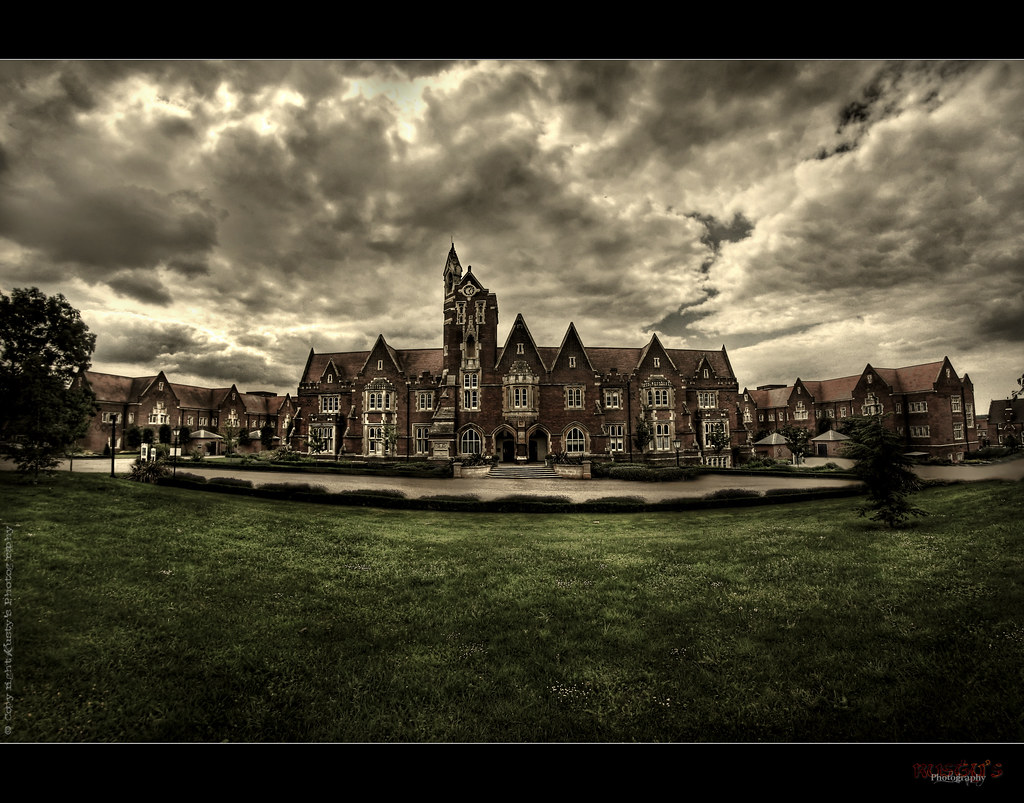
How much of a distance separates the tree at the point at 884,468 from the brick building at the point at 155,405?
1051cm

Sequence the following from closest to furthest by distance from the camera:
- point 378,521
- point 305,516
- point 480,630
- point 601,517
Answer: point 480,630
point 305,516
point 378,521
point 601,517

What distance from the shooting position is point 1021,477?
4.91m

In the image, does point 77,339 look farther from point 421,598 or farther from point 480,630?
point 480,630

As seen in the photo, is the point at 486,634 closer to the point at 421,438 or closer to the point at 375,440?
the point at 421,438

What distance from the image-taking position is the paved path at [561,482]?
602 centimetres

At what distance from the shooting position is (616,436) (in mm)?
28625

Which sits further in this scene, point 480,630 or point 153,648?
point 480,630

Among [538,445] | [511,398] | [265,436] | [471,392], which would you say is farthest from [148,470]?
[538,445]

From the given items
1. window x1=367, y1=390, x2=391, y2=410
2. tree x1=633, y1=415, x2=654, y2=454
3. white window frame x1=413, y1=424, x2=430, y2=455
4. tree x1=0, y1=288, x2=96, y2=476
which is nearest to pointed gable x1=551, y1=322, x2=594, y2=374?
tree x1=633, y1=415, x2=654, y2=454

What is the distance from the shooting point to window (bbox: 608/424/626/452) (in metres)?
28.3

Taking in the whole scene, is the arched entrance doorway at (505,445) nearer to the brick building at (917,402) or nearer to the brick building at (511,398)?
the brick building at (511,398)

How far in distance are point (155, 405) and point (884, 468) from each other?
1289cm

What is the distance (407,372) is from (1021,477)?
101 ft
